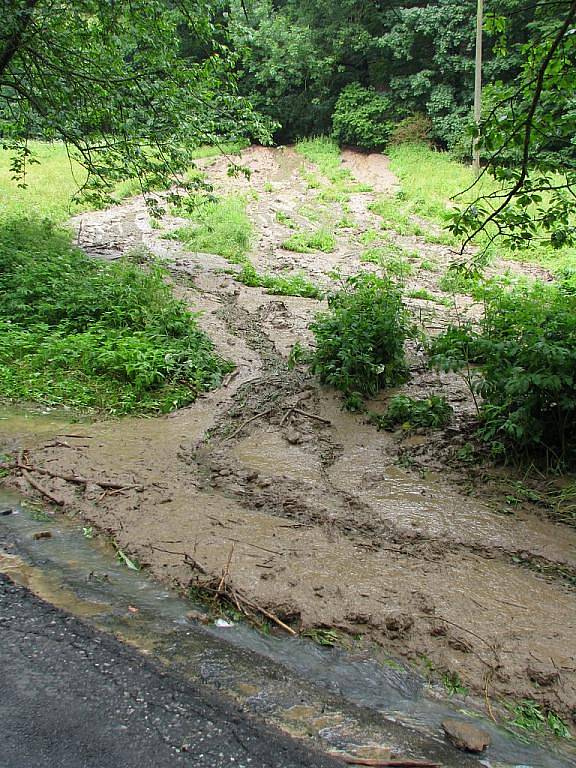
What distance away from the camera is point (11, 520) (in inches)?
166

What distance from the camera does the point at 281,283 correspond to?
1198cm

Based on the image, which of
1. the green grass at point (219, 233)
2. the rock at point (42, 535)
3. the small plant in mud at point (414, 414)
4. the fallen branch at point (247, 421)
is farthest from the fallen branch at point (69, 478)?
the green grass at point (219, 233)

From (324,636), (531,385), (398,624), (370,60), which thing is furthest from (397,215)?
(324,636)

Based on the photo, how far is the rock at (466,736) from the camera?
248 cm

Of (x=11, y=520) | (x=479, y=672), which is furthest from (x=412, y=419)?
(x=11, y=520)

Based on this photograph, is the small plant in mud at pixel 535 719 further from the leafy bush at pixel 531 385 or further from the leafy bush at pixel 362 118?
the leafy bush at pixel 362 118

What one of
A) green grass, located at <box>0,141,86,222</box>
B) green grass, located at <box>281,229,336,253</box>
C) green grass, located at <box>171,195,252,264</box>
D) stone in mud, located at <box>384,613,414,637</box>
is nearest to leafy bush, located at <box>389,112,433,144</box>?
green grass, located at <box>171,195,252,264</box>

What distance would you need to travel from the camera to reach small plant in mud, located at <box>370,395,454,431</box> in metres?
5.98

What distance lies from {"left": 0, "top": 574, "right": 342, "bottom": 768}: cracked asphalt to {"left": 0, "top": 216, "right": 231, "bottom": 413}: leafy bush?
158 inches

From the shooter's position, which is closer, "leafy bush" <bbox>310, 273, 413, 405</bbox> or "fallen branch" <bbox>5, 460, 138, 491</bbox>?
"fallen branch" <bbox>5, 460, 138, 491</bbox>

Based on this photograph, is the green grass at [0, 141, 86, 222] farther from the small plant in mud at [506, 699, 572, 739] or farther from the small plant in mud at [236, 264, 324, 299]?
the small plant in mud at [506, 699, 572, 739]

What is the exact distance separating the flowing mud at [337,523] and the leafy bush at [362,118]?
22.8 m

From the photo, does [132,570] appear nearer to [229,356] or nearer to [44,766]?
[44,766]

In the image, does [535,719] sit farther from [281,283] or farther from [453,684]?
[281,283]
